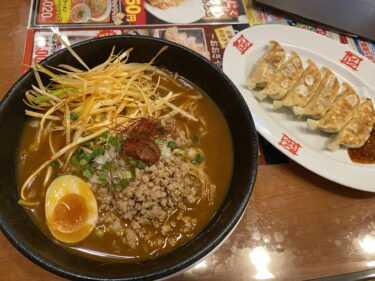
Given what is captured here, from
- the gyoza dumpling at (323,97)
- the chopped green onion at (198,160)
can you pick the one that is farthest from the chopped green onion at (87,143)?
the gyoza dumpling at (323,97)

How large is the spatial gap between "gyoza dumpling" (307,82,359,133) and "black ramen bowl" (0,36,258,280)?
66cm

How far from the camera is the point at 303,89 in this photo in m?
2.06

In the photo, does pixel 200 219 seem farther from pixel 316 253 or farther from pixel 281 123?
pixel 281 123

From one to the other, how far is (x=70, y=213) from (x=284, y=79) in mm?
1546

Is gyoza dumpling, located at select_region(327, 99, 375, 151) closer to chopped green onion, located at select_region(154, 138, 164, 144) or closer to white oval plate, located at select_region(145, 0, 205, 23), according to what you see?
chopped green onion, located at select_region(154, 138, 164, 144)

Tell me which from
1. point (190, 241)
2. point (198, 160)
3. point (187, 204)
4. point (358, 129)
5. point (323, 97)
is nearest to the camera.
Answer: point (190, 241)

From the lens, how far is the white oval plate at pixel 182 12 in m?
2.37

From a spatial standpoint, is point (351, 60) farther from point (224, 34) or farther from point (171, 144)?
point (171, 144)

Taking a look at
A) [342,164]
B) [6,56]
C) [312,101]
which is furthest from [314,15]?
[6,56]

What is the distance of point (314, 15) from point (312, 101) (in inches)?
33.7

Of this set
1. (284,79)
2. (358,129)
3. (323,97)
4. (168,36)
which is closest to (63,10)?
(168,36)

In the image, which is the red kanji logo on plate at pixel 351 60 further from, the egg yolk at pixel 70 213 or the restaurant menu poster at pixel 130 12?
the egg yolk at pixel 70 213

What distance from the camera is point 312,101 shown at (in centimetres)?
208

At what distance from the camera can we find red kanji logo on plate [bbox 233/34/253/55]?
2.16 m
